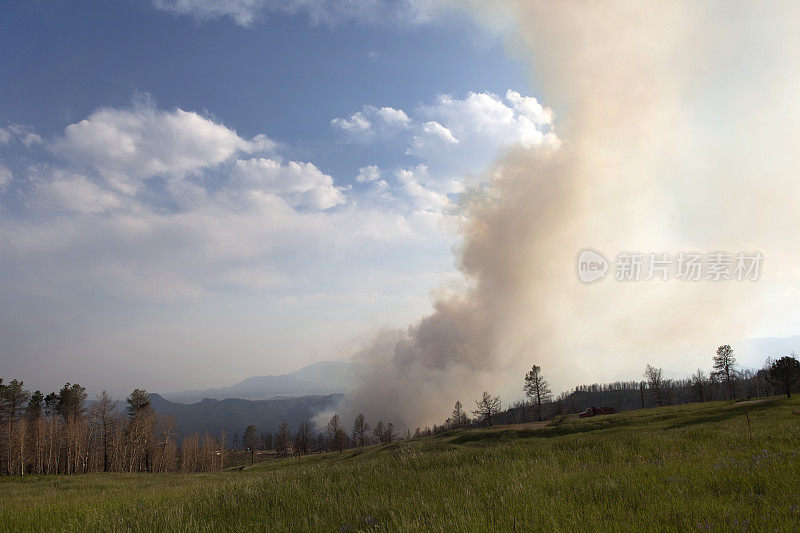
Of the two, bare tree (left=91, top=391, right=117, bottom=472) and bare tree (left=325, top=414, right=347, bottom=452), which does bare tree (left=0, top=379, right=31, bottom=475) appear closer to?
bare tree (left=91, top=391, right=117, bottom=472)

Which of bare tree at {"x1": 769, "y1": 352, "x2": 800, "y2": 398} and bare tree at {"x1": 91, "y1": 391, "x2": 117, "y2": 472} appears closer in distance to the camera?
bare tree at {"x1": 769, "y1": 352, "x2": 800, "y2": 398}

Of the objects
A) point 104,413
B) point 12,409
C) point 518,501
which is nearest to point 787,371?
point 518,501

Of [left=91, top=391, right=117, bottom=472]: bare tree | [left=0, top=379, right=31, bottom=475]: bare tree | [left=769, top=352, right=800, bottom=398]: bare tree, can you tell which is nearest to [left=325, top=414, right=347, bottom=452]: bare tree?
[left=91, top=391, right=117, bottom=472]: bare tree

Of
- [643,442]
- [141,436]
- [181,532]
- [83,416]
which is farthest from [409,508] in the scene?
[83,416]

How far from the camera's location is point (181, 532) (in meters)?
5.61

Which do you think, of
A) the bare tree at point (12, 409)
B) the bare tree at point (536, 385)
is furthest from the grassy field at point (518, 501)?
the bare tree at point (536, 385)

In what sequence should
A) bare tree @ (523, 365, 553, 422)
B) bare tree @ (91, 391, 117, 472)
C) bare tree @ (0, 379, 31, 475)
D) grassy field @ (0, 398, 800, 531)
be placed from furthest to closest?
bare tree @ (523, 365, 553, 422) → bare tree @ (91, 391, 117, 472) → bare tree @ (0, 379, 31, 475) → grassy field @ (0, 398, 800, 531)

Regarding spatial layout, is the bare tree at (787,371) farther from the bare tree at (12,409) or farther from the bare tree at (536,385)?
the bare tree at (12,409)

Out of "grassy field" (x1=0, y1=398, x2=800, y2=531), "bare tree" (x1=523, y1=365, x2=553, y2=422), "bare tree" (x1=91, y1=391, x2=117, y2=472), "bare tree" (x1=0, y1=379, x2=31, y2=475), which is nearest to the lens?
"grassy field" (x1=0, y1=398, x2=800, y2=531)

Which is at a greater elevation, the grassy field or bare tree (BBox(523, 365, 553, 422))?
the grassy field

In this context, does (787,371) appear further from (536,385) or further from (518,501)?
(518,501)

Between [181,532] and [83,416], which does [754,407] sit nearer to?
[181,532]

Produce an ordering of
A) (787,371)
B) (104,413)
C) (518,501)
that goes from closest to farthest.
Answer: (518,501), (787,371), (104,413)

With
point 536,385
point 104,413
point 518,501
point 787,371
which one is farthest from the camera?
point 536,385
